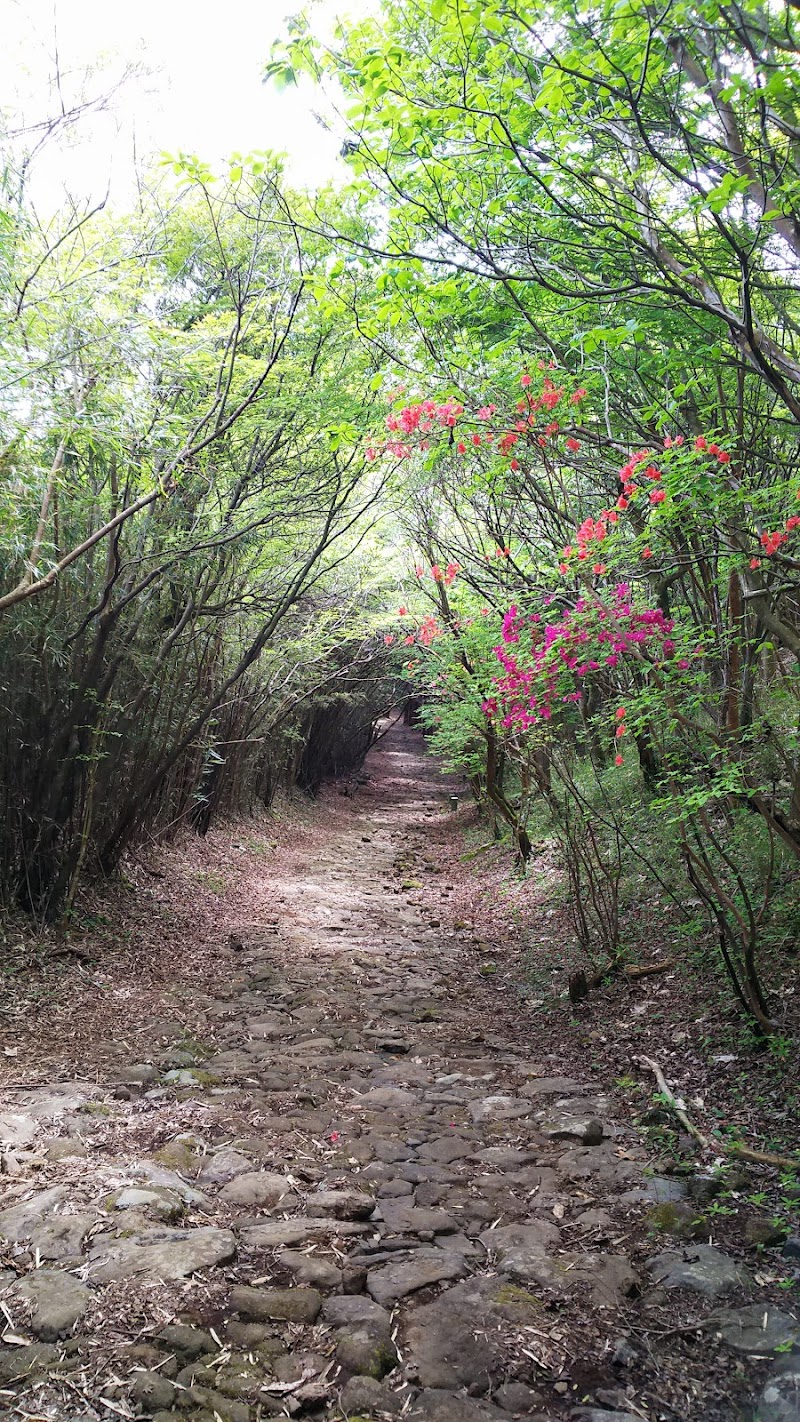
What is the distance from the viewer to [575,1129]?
3596mm

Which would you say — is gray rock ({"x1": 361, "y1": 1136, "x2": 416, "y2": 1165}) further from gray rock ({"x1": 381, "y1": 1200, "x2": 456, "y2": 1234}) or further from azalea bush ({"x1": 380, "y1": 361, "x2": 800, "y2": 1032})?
azalea bush ({"x1": 380, "y1": 361, "x2": 800, "y2": 1032})

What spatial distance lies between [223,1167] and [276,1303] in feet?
3.24

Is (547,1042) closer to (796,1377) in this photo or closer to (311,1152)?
(311,1152)

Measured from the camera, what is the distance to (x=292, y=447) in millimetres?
7590

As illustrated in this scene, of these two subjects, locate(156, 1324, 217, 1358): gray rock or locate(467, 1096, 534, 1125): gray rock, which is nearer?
locate(156, 1324, 217, 1358): gray rock

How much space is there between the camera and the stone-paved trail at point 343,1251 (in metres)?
2.08

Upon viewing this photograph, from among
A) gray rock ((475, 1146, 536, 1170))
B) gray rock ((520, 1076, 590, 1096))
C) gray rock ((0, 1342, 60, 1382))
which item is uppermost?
gray rock ((0, 1342, 60, 1382))

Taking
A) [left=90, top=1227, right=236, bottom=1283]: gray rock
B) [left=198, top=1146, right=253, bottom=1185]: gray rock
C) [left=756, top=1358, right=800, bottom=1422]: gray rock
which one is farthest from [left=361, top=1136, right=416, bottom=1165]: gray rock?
[left=756, top=1358, right=800, bottom=1422]: gray rock

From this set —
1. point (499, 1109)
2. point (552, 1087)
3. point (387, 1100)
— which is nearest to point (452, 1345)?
point (499, 1109)

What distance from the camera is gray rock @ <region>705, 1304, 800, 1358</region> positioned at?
2162 mm

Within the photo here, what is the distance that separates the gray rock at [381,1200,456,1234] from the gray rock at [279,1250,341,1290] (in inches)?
13.6

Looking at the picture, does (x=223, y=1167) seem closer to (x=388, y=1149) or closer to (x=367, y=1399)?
(x=388, y=1149)

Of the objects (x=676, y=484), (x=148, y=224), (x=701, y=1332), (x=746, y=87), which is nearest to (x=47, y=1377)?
(x=701, y=1332)

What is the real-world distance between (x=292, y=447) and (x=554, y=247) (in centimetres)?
384
